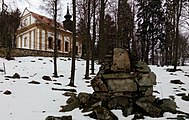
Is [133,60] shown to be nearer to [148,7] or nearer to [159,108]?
[159,108]

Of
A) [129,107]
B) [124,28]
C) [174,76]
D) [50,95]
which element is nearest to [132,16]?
[124,28]

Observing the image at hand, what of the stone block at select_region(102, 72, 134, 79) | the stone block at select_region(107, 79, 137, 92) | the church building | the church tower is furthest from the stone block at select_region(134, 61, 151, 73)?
the church tower

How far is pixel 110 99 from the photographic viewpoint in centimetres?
1194

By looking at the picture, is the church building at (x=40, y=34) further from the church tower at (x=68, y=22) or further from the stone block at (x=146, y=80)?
the stone block at (x=146, y=80)

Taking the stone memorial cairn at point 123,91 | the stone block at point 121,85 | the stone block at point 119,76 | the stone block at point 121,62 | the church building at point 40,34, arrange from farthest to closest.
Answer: the church building at point 40,34 → the stone block at point 121,62 → the stone block at point 119,76 → the stone block at point 121,85 → the stone memorial cairn at point 123,91

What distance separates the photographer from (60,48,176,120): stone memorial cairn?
37.6 feet

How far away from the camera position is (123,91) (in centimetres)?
1209

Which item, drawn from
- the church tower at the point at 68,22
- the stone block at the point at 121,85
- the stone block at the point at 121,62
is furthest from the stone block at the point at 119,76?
the church tower at the point at 68,22

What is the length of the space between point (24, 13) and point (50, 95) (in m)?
43.5

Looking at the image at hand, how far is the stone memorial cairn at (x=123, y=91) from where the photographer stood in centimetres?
1145

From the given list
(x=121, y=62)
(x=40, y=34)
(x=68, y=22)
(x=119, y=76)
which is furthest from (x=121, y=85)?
(x=68, y=22)

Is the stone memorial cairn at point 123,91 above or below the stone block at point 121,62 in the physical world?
below

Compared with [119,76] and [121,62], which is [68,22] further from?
[119,76]

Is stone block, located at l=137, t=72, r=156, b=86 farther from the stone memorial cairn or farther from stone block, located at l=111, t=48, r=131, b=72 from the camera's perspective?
stone block, located at l=111, t=48, r=131, b=72
